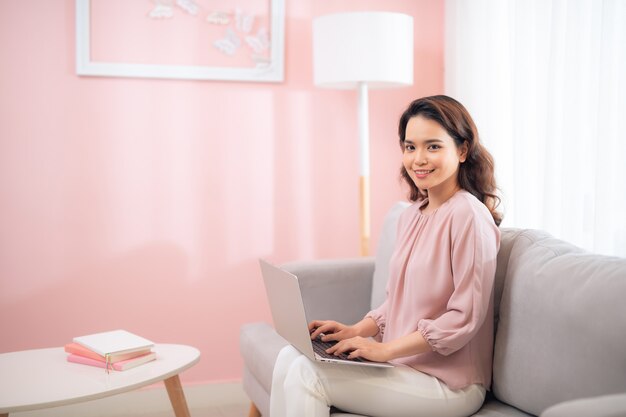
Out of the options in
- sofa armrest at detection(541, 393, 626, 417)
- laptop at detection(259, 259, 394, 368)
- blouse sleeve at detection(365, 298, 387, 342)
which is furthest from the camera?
blouse sleeve at detection(365, 298, 387, 342)

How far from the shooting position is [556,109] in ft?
7.68

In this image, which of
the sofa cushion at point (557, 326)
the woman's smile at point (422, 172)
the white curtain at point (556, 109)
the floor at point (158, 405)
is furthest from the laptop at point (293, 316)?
the floor at point (158, 405)

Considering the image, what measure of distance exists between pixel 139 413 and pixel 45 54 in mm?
1530

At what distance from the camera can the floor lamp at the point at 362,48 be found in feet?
8.99

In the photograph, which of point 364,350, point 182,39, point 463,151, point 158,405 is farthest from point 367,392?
point 182,39

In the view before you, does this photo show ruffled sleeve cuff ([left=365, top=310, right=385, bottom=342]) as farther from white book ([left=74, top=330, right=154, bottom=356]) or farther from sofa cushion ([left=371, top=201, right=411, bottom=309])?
white book ([left=74, top=330, right=154, bottom=356])

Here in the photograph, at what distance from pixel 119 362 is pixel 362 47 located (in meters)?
1.52

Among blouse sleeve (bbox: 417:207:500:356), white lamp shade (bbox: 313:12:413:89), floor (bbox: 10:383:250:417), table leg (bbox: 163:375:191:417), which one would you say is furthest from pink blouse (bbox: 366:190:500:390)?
floor (bbox: 10:383:250:417)

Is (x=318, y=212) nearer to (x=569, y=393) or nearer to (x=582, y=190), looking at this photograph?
(x=582, y=190)

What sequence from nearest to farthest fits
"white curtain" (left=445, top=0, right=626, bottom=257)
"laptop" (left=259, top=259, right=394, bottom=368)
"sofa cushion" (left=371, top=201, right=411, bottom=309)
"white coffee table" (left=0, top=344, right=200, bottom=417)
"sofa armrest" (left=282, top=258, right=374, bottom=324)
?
"laptop" (left=259, top=259, right=394, bottom=368)
"white coffee table" (left=0, top=344, right=200, bottom=417)
"white curtain" (left=445, top=0, right=626, bottom=257)
"sofa cushion" (left=371, top=201, right=411, bottom=309)
"sofa armrest" (left=282, top=258, right=374, bottom=324)

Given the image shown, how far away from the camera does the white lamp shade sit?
274 cm

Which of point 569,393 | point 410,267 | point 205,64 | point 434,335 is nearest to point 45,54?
point 205,64

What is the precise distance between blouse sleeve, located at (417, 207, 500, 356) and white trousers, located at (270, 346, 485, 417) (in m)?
0.10

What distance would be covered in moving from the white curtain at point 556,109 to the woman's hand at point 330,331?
2.79 feet
